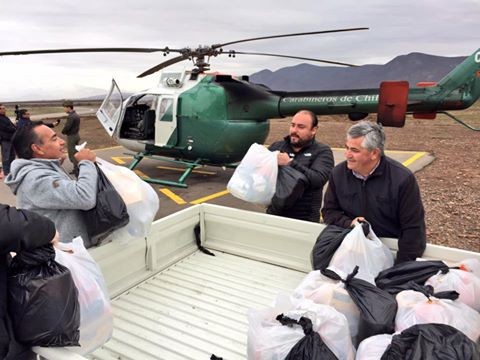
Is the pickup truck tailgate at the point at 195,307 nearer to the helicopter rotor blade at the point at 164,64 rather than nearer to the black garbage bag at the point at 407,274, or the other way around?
the black garbage bag at the point at 407,274

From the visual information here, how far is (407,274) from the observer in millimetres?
2365

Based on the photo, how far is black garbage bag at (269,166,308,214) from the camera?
3.35 m

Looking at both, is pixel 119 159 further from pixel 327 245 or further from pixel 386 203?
pixel 386 203

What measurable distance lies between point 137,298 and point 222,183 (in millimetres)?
6295

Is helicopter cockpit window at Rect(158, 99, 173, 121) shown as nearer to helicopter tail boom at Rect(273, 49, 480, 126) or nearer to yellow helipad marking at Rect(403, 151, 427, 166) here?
helicopter tail boom at Rect(273, 49, 480, 126)

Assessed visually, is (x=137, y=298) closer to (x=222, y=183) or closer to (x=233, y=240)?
(x=233, y=240)

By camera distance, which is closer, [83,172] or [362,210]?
[83,172]

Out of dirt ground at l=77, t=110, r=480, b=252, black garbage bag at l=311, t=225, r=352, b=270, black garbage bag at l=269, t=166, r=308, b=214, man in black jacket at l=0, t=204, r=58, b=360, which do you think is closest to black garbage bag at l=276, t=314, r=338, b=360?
black garbage bag at l=311, t=225, r=352, b=270

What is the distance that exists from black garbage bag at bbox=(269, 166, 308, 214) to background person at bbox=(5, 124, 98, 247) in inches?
60.2

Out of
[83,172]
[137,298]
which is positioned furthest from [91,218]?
[137,298]

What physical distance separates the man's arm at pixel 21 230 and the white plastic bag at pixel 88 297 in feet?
1.01

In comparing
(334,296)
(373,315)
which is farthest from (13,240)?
(373,315)

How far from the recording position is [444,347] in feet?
5.04

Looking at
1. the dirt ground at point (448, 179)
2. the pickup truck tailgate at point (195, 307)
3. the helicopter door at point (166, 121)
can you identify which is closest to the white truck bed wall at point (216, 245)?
the pickup truck tailgate at point (195, 307)
